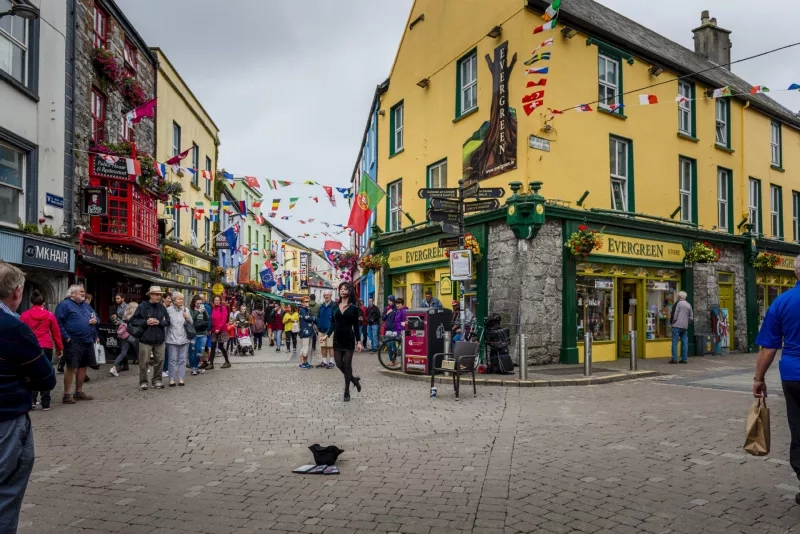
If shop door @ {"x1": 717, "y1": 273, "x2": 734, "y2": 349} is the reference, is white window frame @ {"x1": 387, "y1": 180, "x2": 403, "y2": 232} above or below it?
above

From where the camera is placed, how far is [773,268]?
2112cm

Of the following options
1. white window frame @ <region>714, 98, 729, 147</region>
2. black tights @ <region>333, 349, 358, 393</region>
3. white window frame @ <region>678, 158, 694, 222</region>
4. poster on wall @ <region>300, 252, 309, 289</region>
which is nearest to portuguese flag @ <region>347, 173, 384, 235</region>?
white window frame @ <region>678, 158, 694, 222</region>

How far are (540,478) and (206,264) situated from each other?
26.2 meters

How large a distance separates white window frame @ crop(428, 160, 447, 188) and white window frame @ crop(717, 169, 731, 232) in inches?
352

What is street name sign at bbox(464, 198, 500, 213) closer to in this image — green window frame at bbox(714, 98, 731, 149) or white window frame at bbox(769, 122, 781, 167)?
green window frame at bbox(714, 98, 731, 149)

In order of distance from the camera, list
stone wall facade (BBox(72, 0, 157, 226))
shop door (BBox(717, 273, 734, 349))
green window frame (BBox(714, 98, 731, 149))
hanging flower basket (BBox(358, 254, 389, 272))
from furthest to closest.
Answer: hanging flower basket (BBox(358, 254, 389, 272)) < green window frame (BBox(714, 98, 731, 149)) < shop door (BBox(717, 273, 734, 349)) < stone wall facade (BBox(72, 0, 157, 226))

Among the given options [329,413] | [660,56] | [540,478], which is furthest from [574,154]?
[540,478]

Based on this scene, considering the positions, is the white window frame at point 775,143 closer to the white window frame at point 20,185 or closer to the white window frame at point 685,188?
the white window frame at point 685,188

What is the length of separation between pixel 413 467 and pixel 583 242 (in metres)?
10.0

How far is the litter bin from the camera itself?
17953 mm

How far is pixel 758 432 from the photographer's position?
14.8ft

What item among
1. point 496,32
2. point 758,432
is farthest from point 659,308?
point 758,432

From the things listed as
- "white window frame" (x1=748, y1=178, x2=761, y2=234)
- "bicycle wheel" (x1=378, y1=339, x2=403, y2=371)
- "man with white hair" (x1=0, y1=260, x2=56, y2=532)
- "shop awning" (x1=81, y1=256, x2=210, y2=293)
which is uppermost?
"white window frame" (x1=748, y1=178, x2=761, y2=234)

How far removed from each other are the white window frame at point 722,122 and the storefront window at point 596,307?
7.49 meters
